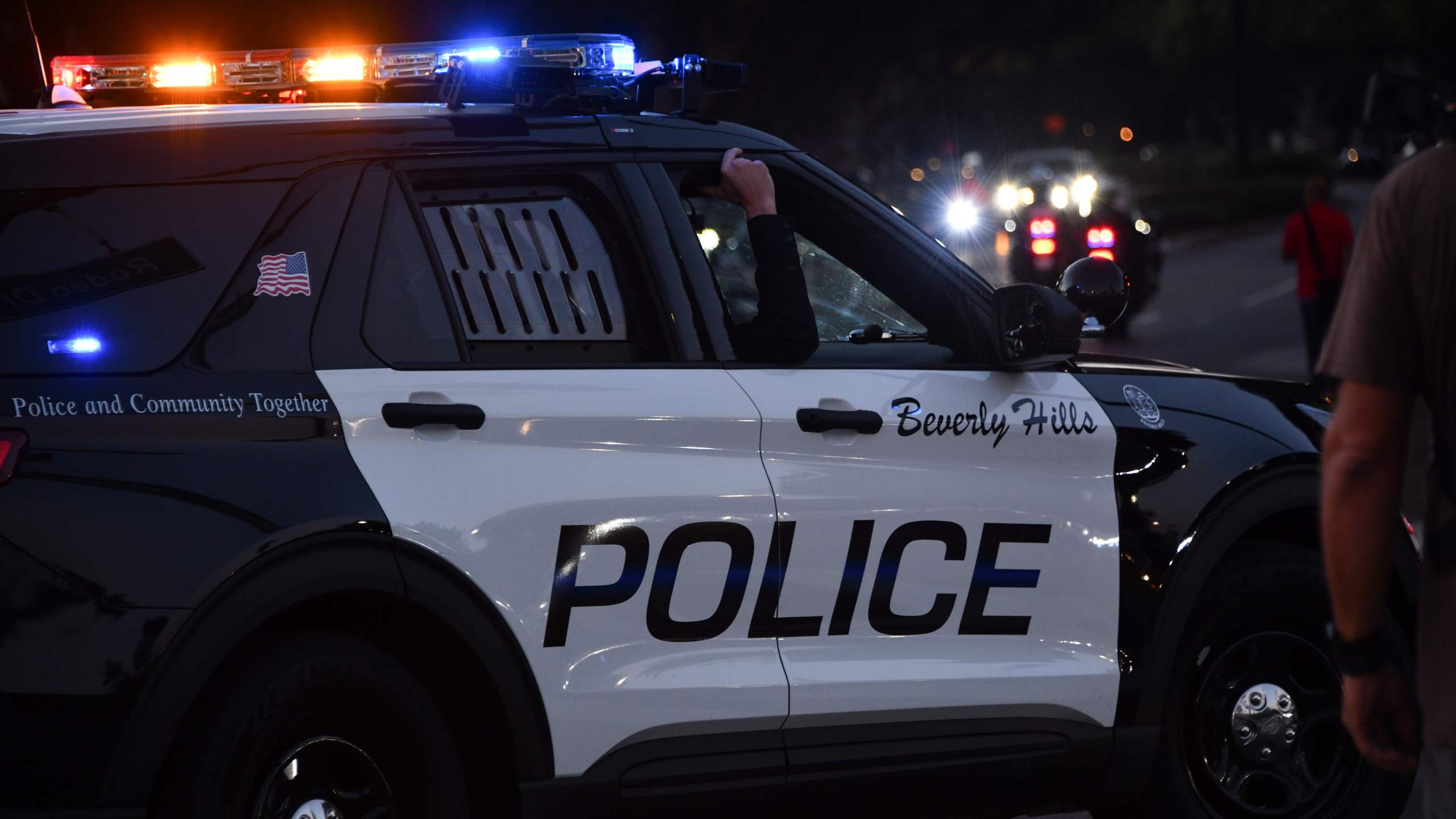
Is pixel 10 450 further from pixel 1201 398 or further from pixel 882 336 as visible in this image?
pixel 1201 398

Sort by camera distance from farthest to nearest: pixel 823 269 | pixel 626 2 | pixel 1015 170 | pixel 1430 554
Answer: pixel 1015 170, pixel 626 2, pixel 823 269, pixel 1430 554

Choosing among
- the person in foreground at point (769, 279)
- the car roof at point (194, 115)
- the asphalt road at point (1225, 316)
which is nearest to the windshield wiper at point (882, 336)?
the person in foreground at point (769, 279)

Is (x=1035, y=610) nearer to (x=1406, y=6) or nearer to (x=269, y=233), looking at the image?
(x=269, y=233)

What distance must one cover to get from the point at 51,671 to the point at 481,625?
30.8 inches

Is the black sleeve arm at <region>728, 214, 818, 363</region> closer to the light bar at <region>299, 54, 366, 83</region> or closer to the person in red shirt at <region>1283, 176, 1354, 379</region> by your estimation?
the light bar at <region>299, 54, 366, 83</region>

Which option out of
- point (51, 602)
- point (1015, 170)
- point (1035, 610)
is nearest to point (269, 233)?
point (51, 602)

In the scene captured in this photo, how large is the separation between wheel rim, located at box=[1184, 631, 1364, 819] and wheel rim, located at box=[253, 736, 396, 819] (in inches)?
77.9

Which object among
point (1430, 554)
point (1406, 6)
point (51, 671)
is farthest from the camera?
point (1406, 6)

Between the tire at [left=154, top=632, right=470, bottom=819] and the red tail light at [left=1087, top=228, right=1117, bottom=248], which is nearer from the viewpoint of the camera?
the tire at [left=154, top=632, right=470, bottom=819]

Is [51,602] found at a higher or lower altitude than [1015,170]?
higher

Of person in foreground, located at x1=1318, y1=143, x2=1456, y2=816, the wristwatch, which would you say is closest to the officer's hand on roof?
person in foreground, located at x1=1318, y1=143, x2=1456, y2=816

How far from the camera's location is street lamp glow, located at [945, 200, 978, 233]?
24828 millimetres

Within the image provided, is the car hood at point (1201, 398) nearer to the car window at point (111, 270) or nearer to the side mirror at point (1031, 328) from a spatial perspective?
the side mirror at point (1031, 328)

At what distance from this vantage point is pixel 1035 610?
4.08 m
